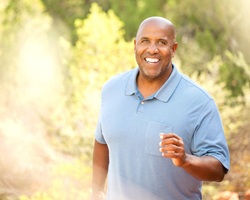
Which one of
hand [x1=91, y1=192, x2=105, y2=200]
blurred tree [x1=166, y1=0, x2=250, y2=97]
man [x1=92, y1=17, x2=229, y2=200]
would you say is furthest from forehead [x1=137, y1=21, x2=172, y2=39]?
blurred tree [x1=166, y1=0, x2=250, y2=97]

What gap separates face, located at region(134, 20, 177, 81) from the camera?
239cm

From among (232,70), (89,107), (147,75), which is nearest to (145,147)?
(147,75)

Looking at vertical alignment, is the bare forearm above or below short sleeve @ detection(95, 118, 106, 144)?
below

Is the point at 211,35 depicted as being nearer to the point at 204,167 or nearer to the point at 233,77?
the point at 233,77

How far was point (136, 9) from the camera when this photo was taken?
11211 mm

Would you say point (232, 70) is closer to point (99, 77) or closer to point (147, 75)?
point (99, 77)

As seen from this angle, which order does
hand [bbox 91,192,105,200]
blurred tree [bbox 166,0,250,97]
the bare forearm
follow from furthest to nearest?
blurred tree [bbox 166,0,250,97]
hand [bbox 91,192,105,200]
the bare forearm

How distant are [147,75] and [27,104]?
874 centimetres

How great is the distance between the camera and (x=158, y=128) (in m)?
2.30

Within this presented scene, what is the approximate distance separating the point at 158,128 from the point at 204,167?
0.25 metres

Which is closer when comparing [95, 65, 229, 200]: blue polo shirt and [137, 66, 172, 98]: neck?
[95, 65, 229, 200]: blue polo shirt

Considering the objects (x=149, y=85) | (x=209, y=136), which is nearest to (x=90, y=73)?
(x=149, y=85)

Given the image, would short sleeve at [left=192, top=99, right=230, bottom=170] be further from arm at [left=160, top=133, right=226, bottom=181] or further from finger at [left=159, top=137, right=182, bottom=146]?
finger at [left=159, top=137, right=182, bottom=146]

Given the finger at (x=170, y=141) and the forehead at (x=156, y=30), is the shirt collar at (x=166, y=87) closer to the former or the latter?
the forehead at (x=156, y=30)
